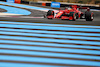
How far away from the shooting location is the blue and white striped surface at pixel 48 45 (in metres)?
3.12

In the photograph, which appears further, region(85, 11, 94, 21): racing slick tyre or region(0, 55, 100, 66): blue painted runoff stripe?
region(85, 11, 94, 21): racing slick tyre

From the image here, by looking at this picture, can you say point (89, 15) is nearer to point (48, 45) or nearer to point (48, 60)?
point (48, 45)

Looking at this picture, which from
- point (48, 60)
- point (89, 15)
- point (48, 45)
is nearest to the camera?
point (48, 60)

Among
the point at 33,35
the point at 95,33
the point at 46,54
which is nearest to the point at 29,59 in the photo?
the point at 46,54

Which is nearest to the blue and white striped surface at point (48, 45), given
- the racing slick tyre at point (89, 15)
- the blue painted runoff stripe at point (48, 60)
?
the blue painted runoff stripe at point (48, 60)

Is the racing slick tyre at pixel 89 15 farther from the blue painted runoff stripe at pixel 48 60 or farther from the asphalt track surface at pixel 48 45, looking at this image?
the blue painted runoff stripe at pixel 48 60

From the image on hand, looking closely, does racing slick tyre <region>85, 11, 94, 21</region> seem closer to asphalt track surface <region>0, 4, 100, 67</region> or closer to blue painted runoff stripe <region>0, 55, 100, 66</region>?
asphalt track surface <region>0, 4, 100, 67</region>

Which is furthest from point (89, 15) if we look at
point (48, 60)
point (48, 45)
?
point (48, 60)

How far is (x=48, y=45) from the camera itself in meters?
3.34

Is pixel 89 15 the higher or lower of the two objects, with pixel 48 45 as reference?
higher

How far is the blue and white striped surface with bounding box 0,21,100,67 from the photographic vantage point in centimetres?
312

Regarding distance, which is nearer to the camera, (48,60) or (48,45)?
(48,60)

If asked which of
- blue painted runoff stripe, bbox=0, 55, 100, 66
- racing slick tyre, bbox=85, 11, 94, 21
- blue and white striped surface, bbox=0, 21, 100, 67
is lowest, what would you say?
blue painted runoff stripe, bbox=0, 55, 100, 66

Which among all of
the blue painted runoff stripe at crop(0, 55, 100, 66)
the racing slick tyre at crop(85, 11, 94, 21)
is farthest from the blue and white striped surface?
the racing slick tyre at crop(85, 11, 94, 21)
